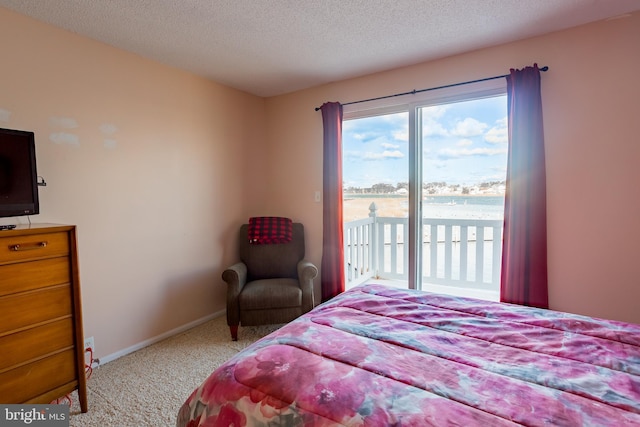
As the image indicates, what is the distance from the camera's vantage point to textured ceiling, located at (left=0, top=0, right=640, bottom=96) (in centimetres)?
196

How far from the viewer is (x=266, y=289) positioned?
277 centimetres

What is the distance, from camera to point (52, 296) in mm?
1743

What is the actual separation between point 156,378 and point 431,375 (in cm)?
197

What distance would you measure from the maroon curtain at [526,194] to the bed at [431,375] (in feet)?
3.18

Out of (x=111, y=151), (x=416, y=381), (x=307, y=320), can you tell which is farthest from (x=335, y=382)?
(x=111, y=151)

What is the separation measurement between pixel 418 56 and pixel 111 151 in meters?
2.60

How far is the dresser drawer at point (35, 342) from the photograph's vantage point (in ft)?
5.15

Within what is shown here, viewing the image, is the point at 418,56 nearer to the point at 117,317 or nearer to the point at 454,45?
the point at 454,45

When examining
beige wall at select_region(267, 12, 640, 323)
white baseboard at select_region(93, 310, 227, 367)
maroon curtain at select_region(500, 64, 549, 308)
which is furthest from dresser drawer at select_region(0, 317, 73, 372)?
beige wall at select_region(267, 12, 640, 323)

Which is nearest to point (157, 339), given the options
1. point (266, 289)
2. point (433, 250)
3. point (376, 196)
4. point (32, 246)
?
point (266, 289)

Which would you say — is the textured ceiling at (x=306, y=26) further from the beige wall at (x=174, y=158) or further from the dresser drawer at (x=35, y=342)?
the dresser drawer at (x=35, y=342)

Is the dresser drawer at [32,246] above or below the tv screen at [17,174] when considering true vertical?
below

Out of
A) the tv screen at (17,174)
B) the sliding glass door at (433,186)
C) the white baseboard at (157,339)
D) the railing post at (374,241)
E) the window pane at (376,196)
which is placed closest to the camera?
the tv screen at (17,174)

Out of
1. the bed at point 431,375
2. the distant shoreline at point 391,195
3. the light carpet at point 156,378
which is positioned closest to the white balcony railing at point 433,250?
the distant shoreline at point 391,195
